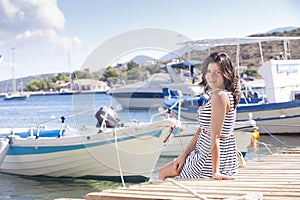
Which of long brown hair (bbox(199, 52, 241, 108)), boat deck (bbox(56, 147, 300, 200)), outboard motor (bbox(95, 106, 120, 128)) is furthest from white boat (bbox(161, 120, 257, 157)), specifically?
long brown hair (bbox(199, 52, 241, 108))

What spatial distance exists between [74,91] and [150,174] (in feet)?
10.9

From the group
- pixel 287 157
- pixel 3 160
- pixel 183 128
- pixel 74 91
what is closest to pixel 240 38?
pixel 183 128

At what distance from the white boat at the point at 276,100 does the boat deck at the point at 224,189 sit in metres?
16.4

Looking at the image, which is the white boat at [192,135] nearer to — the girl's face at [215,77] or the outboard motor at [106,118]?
the outboard motor at [106,118]

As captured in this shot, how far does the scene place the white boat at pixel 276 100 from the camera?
20.7 metres

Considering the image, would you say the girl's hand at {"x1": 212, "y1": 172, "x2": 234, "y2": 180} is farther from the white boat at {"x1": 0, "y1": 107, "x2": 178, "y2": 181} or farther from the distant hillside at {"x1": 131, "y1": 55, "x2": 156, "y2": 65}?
the white boat at {"x1": 0, "y1": 107, "x2": 178, "y2": 181}

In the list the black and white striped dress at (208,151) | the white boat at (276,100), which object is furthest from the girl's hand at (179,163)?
the white boat at (276,100)

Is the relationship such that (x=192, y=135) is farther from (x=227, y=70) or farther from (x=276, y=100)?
(x=227, y=70)

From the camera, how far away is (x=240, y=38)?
21703 mm

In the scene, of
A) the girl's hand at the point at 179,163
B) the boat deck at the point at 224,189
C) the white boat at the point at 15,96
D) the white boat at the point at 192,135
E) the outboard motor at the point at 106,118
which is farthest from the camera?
the white boat at the point at 15,96

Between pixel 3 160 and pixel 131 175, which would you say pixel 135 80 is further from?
pixel 3 160

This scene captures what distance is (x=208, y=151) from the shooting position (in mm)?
4281

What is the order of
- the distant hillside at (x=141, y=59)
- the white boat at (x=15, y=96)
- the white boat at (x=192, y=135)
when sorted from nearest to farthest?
the distant hillside at (x=141, y=59), the white boat at (x=192, y=135), the white boat at (x=15, y=96)

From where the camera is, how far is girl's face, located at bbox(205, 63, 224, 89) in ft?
13.7
